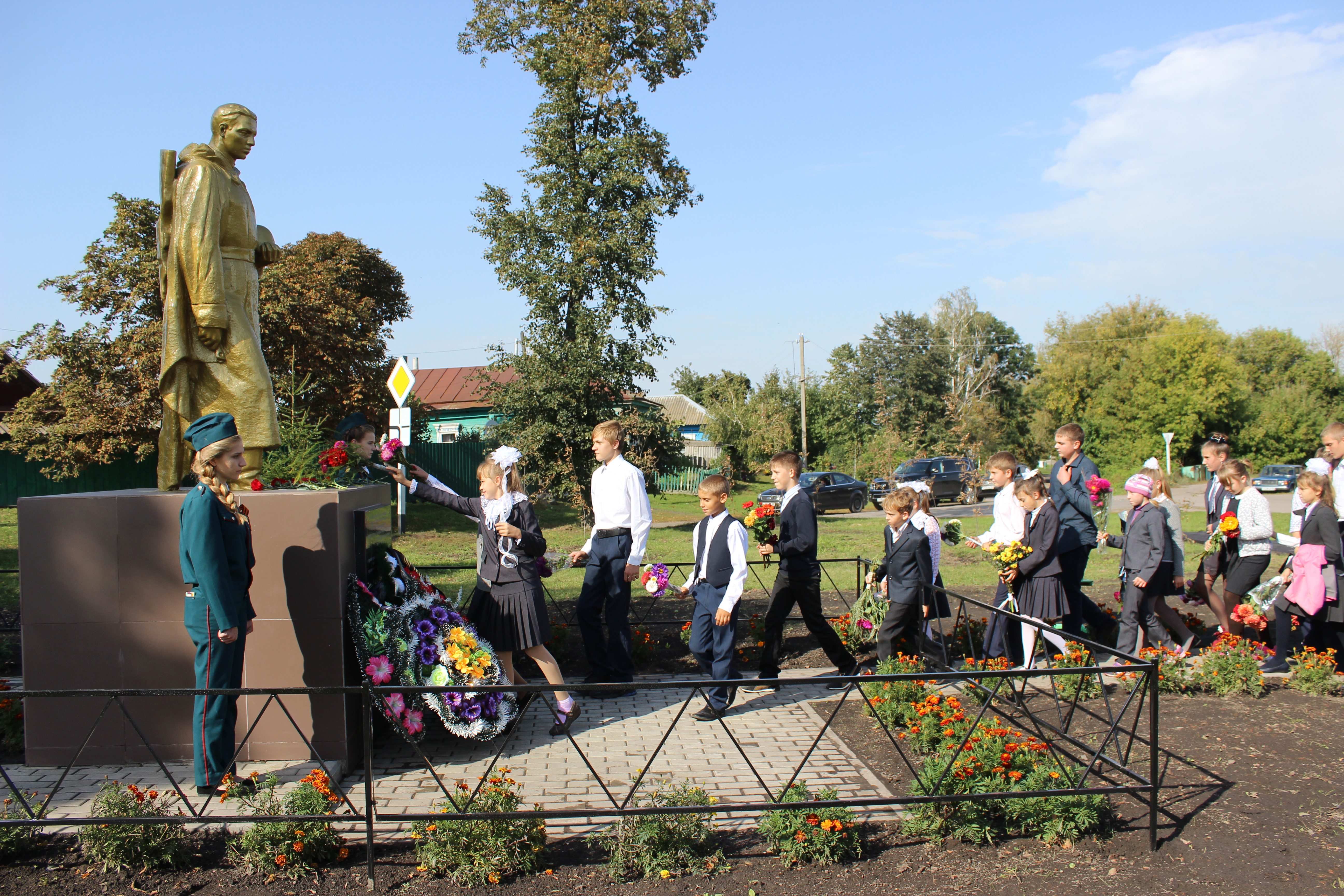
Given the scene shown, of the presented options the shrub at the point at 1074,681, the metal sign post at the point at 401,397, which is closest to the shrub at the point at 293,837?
the shrub at the point at 1074,681

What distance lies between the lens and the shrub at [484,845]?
338 centimetres

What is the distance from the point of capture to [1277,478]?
34719 mm

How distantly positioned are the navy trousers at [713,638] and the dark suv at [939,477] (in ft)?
65.8

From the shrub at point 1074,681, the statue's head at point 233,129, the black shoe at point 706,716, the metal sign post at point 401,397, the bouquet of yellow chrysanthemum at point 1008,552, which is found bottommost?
the black shoe at point 706,716

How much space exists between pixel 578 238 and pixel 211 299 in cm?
1508

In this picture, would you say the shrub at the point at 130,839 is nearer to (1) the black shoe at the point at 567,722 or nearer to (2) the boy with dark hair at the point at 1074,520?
(1) the black shoe at the point at 567,722

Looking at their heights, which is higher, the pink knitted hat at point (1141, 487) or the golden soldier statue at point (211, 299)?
the golden soldier statue at point (211, 299)

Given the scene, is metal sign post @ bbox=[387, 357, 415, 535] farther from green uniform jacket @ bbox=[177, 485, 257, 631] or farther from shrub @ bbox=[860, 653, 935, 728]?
shrub @ bbox=[860, 653, 935, 728]

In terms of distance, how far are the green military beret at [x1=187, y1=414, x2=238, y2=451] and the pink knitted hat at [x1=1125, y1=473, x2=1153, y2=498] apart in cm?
587

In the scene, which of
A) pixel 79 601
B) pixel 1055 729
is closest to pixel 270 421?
pixel 79 601

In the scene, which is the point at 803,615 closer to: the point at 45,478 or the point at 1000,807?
the point at 1000,807

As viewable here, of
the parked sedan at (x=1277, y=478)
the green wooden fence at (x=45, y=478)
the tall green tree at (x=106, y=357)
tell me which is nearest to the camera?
the tall green tree at (x=106, y=357)

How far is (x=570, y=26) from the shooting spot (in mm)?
19906

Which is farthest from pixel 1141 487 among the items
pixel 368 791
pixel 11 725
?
pixel 11 725
